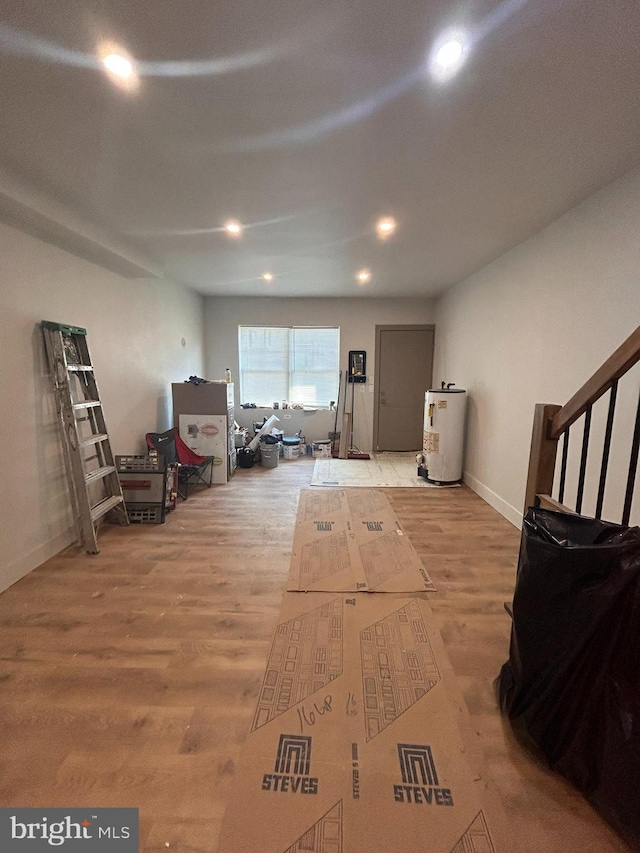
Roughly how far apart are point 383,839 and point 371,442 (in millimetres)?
5226

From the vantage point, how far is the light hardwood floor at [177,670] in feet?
3.81

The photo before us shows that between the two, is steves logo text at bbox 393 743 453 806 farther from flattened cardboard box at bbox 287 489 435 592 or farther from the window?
the window

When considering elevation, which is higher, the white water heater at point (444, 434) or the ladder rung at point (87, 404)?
the ladder rung at point (87, 404)

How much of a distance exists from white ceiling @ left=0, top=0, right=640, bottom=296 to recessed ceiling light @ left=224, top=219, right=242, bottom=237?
0.12 meters

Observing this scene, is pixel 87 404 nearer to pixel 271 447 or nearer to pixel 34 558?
pixel 34 558

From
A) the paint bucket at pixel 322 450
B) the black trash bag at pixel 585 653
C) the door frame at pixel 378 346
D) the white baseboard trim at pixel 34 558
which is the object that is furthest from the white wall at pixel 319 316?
the black trash bag at pixel 585 653

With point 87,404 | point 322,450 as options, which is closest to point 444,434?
point 322,450

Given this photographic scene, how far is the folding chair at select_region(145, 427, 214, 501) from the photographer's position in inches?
154

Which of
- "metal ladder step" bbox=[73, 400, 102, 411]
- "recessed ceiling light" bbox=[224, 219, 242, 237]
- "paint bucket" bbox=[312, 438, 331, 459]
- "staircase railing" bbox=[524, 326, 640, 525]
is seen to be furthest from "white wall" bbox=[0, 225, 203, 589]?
"staircase railing" bbox=[524, 326, 640, 525]

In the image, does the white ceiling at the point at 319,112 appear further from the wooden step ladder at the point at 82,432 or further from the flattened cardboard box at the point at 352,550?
the flattened cardboard box at the point at 352,550

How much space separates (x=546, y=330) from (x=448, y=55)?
84.8 inches

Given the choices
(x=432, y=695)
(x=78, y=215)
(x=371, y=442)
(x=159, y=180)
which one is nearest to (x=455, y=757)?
(x=432, y=695)

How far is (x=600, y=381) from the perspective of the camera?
1.32 metres

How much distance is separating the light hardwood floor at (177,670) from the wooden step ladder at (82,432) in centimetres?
27
